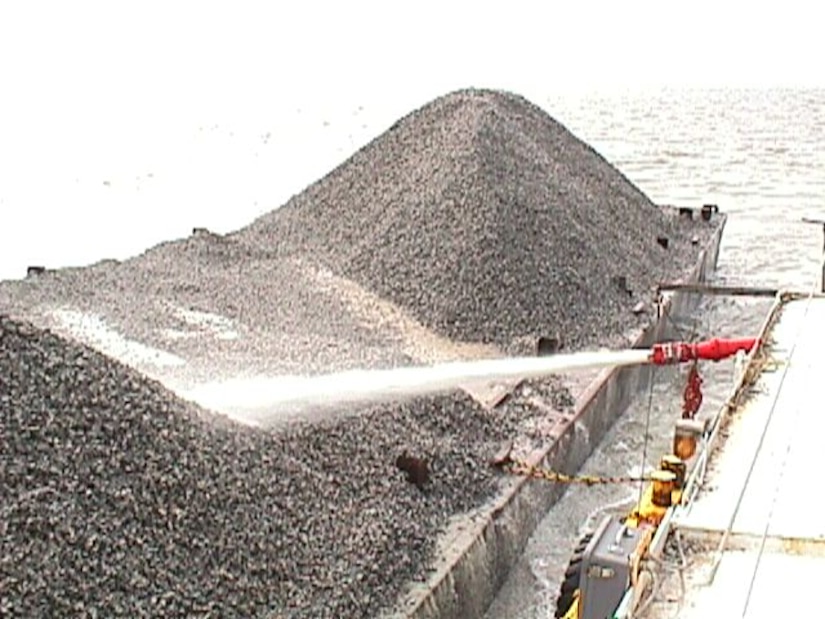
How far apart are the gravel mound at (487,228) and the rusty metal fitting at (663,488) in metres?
6.72

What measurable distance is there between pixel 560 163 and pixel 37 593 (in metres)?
14.6

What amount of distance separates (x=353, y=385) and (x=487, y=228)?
198 inches

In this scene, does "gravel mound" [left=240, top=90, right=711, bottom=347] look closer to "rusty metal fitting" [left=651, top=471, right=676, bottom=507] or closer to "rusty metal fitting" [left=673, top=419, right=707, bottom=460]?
"rusty metal fitting" [left=673, top=419, right=707, bottom=460]

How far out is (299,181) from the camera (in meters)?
34.3

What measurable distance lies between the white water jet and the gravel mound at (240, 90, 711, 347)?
4.12ft

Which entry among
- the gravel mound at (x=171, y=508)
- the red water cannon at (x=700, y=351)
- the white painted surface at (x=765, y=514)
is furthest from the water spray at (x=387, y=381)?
the white painted surface at (x=765, y=514)

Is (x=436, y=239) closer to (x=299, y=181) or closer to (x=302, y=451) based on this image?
(x=302, y=451)

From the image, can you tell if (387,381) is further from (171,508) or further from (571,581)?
(171,508)

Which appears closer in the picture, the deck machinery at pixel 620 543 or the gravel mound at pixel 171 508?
the gravel mound at pixel 171 508

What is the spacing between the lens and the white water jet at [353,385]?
380 inches

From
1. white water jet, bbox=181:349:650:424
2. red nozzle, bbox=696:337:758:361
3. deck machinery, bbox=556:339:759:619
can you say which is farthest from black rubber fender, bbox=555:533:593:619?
white water jet, bbox=181:349:650:424

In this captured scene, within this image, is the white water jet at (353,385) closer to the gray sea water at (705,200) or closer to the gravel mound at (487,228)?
the gravel mound at (487,228)

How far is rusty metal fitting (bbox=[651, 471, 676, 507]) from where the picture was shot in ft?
21.7

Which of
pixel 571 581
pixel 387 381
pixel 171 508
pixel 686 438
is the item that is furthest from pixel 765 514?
pixel 387 381
